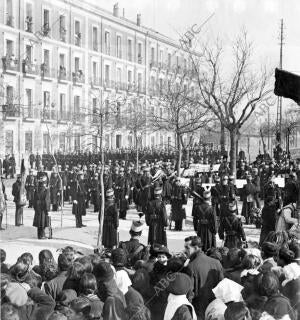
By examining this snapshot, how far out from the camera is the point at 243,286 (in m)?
4.59

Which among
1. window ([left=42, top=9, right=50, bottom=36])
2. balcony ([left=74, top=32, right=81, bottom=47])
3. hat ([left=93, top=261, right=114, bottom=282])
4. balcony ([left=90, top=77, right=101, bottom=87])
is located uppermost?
window ([left=42, top=9, right=50, bottom=36])

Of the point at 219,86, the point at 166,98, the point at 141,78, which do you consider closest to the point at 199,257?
the point at 141,78

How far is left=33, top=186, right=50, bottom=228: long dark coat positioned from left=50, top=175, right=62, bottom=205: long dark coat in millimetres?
561

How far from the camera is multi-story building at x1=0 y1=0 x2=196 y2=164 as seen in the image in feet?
28.1

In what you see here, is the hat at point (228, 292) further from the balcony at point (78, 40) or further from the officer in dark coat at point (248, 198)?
the officer in dark coat at point (248, 198)

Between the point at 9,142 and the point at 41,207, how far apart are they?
64.1 inches

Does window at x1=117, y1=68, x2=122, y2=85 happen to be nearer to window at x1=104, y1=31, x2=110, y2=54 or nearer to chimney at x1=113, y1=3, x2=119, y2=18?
window at x1=104, y1=31, x2=110, y2=54

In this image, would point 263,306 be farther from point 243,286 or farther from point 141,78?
point 141,78

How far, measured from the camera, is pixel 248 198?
1264 cm

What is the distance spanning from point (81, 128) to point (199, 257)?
16.0 feet

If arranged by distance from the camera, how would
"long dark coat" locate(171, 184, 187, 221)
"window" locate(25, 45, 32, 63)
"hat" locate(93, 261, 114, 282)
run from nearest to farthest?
1. "hat" locate(93, 261, 114, 282)
2. "window" locate(25, 45, 32, 63)
3. "long dark coat" locate(171, 184, 187, 221)

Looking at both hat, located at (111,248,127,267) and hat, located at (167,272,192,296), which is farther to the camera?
hat, located at (111,248,127,267)

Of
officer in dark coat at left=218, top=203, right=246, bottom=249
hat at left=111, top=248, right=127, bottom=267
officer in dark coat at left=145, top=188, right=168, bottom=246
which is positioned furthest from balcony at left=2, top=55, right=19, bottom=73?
hat at left=111, top=248, right=127, bottom=267

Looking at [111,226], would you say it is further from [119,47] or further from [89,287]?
[89,287]
